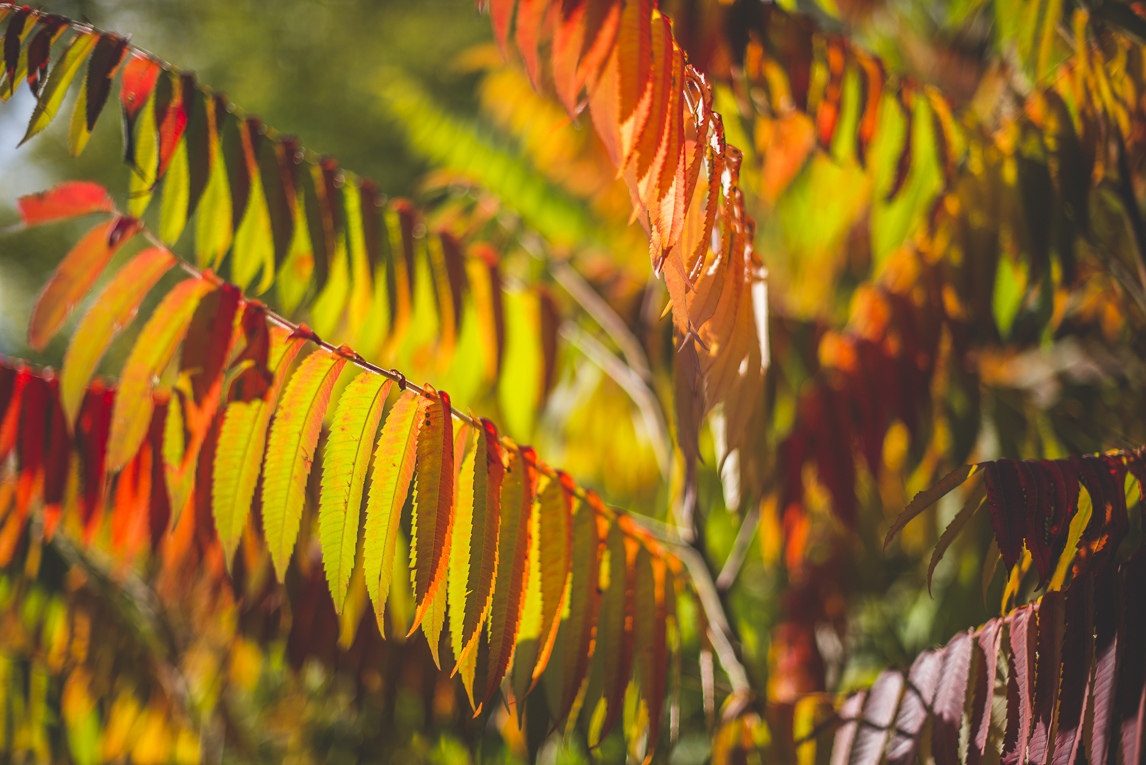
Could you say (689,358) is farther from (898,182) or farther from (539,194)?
(539,194)

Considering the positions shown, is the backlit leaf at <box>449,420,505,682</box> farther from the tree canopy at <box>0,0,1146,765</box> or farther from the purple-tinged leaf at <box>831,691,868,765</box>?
the purple-tinged leaf at <box>831,691,868,765</box>

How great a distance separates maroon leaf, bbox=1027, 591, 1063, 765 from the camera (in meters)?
0.62

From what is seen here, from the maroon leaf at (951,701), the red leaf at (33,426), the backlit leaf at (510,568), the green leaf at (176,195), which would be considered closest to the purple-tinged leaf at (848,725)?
the maroon leaf at (951,701)

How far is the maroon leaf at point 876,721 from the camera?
0.81 m

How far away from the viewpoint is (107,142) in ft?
21.1

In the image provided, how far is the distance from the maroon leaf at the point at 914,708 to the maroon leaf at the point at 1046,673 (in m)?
0.14

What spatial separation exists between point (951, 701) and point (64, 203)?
124 cm

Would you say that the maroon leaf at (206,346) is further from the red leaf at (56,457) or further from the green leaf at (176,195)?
the red leaf at (56,457)

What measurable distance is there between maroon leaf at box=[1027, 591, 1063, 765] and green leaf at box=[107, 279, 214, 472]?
39.1 inches

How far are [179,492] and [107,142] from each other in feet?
23.7

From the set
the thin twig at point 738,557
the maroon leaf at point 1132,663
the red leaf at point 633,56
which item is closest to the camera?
the maroon leaf at point 1132,663

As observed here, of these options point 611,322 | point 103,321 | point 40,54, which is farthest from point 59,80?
point 611,322

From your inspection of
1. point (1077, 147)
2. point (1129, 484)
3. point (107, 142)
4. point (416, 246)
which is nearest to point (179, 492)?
point (416, 246)

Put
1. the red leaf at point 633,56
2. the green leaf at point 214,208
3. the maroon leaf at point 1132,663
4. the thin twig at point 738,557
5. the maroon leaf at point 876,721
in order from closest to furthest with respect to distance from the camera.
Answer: the maroon leaf at point 1132,663
the red leaf at point 633,56
the maroon leaf at point 876,721
the green leaf at point 214,208
the thin twig at point 738,557
